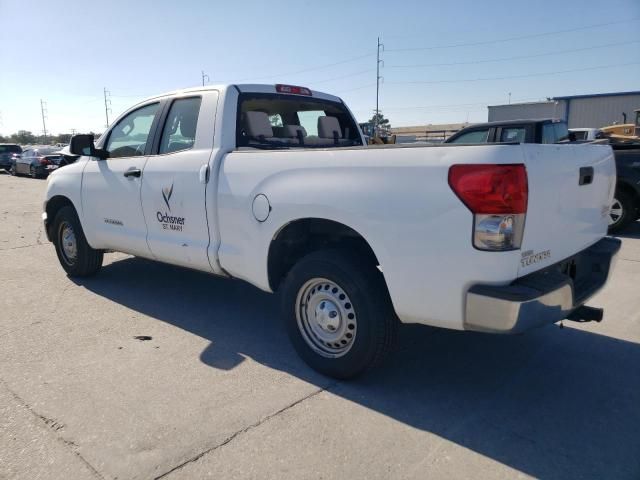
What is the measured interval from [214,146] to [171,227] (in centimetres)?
81

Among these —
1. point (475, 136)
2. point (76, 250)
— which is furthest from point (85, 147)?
point (475, 136)

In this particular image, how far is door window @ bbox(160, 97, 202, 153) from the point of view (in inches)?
166

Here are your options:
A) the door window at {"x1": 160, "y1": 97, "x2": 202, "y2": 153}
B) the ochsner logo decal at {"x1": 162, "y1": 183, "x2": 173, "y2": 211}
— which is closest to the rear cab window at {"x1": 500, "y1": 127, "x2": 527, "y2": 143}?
the door window at {"x1": 160, "y1": 97, "x2": 202, "y2": 153}

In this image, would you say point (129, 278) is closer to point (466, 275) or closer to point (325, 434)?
point (325, 434)

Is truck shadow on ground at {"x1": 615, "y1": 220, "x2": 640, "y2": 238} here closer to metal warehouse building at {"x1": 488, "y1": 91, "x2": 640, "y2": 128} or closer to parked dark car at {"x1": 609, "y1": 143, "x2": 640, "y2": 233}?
parked dark car at {"x1": 609, "y1": 143, "x2": 640, "y2": 233}

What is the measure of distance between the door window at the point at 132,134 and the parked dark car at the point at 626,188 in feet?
23.1

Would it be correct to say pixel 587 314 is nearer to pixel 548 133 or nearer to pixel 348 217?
pixel 348 217

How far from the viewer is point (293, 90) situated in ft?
15.6

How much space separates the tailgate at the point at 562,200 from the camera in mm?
2541

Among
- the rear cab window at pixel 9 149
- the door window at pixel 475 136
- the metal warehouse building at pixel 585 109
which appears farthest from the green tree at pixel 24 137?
the door window at pixel 475 136

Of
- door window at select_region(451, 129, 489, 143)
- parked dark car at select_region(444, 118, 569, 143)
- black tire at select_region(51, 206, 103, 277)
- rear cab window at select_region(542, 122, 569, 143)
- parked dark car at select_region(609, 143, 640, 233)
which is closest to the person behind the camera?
black tire at select_region(51, 206, 103, 277)

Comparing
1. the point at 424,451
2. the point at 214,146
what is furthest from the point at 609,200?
the point at 214,146

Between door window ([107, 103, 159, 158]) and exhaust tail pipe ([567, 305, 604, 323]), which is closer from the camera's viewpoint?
exhaust tail pipe ([567, 305, 604, 323])

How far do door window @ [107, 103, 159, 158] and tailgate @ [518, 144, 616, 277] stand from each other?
3488 millimetres
